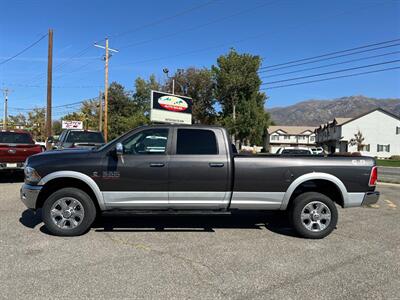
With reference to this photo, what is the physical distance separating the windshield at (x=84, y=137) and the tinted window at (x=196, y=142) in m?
9.67

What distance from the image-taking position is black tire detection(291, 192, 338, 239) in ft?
22.3

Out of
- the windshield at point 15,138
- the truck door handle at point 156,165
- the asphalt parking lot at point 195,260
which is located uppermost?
the windshield at point 15,138

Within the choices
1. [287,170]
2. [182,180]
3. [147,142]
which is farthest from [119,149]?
[287,170]

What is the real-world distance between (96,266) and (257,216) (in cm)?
438

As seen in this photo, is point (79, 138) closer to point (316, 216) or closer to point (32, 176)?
point (32, 176)

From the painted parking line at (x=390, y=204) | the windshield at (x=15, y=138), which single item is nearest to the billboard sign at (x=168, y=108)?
the windshield at (x=15, y=138)

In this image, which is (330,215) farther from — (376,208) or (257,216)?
(376,208)

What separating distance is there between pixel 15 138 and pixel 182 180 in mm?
9780

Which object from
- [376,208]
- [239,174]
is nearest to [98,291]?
[239,174]

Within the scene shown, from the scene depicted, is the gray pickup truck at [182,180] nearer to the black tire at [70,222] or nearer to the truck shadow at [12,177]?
the black tire at [70,222]

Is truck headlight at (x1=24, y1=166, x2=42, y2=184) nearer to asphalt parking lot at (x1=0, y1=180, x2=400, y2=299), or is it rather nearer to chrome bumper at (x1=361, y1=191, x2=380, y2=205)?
asphalt parking lot at (x1=0, y1=180, x2=400, y2=299)

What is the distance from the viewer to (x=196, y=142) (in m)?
6.89

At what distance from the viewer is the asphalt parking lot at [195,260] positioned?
14.5 feet

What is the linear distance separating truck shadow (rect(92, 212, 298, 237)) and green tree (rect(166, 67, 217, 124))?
5962 centimetres
